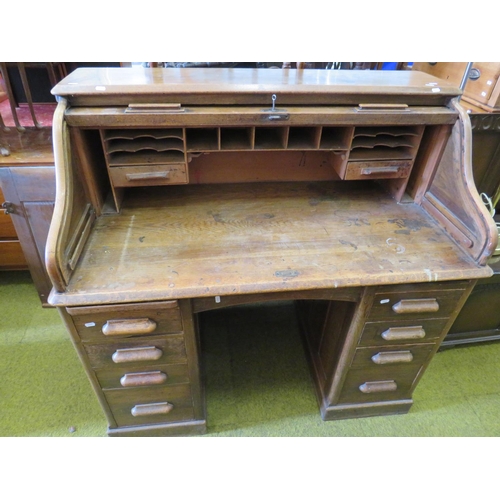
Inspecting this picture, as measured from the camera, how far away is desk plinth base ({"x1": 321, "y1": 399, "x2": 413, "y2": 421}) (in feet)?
4.86

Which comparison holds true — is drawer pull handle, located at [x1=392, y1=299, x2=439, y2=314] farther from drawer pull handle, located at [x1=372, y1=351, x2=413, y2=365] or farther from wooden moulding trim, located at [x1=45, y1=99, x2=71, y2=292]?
wooden moulding trim, located at [x1=45, y1=99, x2=71, y2=292]

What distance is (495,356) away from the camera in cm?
182

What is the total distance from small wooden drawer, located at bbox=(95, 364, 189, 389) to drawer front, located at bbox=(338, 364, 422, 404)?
68 centimetres

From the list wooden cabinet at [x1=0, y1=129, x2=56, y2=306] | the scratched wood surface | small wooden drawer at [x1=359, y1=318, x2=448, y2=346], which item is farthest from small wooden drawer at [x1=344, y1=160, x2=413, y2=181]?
wooden cabinet at [x1=0, y1=129, x2=56, y2=306]

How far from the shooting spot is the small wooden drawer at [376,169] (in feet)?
4.13

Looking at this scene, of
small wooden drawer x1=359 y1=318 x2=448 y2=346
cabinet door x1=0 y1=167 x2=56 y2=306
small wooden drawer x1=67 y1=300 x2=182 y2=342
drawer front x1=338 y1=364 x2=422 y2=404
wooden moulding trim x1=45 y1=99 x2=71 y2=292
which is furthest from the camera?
cabinet door x1=0 y1=167 x2=56 y2=306

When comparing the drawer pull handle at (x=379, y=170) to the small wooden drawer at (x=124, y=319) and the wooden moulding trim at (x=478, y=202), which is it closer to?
the wooden moulding trim at (x=478, y=202)

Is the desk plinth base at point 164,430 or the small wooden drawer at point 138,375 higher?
the small wooden drawer at point 138,375

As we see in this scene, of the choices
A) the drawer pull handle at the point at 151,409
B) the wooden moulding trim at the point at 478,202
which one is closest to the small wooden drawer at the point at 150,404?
the drawer pull handle at the point at 151,409

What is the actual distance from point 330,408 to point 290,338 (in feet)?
1.49

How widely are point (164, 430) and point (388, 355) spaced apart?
933 millimetres

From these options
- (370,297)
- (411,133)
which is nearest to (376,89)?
(411,133)

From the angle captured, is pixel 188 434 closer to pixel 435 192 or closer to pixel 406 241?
pixel 406 241

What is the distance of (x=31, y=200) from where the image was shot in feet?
5.05
